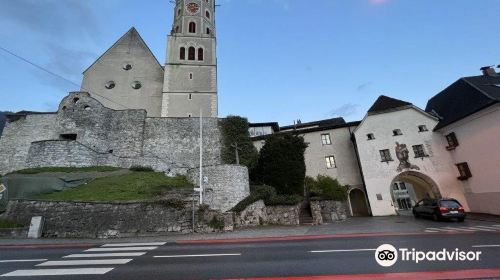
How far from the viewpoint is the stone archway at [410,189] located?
2152 centimetres

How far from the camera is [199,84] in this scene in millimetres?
30594

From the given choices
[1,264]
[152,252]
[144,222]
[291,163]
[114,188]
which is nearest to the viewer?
[1,264]

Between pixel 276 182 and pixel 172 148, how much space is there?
11407 millimetres

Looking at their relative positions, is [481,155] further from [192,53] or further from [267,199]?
[192,53]

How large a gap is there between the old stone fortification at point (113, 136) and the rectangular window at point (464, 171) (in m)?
21.8

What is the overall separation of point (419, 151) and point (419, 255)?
1954 centimetres

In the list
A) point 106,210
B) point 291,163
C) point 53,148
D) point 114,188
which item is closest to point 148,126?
point 53,148

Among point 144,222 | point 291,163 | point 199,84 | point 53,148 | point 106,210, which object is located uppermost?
point 199,84

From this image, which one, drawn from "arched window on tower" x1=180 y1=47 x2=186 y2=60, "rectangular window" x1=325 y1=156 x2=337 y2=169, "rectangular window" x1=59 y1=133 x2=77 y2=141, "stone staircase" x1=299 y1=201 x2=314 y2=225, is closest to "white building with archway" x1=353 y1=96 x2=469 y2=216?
"rectangular window" x1=325 y1=156 x2=337 y2=169

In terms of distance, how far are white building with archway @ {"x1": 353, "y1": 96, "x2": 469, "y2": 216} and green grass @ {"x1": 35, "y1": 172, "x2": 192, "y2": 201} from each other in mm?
17194

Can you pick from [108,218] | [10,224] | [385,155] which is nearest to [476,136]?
[385,155]

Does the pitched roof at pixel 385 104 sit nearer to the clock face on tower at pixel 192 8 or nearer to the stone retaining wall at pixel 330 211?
the stone retaining wall at pixel 330 211

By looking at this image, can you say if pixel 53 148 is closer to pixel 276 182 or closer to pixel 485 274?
pixel 276 182

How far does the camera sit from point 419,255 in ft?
20.9
